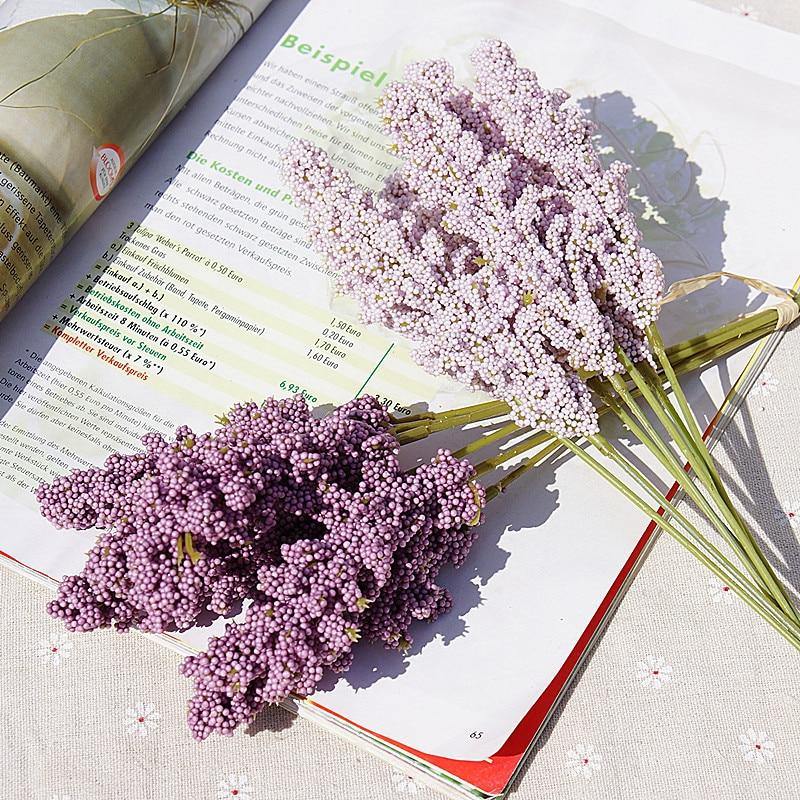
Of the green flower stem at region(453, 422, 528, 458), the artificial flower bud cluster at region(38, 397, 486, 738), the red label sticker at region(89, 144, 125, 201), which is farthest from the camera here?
the red label sticker at region(89, 144, 125, 201)

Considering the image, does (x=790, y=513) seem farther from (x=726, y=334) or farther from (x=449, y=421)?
(x=449, y=421)

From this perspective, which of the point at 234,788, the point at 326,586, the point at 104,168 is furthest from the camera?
the point at 104,168

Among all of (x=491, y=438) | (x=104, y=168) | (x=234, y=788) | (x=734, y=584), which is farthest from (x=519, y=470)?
(x=104, y=168)

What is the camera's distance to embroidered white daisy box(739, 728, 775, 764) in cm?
53

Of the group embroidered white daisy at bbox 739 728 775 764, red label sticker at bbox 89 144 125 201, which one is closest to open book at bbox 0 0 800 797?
red label sticker at bbox 89 144 125 201

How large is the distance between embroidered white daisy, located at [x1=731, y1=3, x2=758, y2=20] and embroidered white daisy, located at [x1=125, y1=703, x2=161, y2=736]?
0.70 m

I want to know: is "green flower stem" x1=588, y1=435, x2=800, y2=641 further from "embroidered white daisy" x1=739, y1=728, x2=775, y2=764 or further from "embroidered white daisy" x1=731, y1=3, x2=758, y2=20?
"embroidered white daisy" x1=731, y1=3, x2=758, y2=20

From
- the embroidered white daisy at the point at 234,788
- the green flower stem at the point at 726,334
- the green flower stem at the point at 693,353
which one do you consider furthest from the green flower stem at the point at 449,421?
the embroidered white daisy at the point at 234,788

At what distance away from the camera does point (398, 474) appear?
47cm

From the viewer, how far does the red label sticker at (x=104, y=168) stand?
2.07 ft

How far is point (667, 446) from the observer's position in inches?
20.9

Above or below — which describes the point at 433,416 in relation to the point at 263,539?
above

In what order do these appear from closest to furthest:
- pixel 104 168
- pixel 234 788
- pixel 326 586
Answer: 1. pixel 326 586
2. pixel 234 788
3. pixel 104 168

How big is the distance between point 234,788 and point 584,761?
0.70 ft
